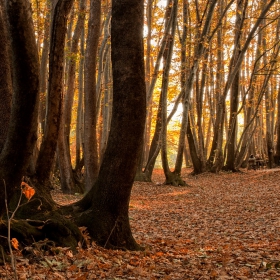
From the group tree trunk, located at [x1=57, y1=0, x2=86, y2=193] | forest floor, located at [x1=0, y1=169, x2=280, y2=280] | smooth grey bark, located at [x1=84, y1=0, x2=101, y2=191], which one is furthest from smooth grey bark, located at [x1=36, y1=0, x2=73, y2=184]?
tree trunk, located at [x1=57, y1=0, x2=86, y2=193]

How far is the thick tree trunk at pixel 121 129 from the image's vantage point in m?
5.34

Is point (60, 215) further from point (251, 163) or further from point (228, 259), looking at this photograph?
point (251, 163)

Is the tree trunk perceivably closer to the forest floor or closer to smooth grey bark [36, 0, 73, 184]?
the forest floor

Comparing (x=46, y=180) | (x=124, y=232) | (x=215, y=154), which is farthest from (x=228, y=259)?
(x=215, y=154)

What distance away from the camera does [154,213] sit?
10.6 metres

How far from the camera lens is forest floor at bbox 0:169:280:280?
4590mm

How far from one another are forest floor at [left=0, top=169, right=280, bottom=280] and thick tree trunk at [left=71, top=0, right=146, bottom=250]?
0.39 metres

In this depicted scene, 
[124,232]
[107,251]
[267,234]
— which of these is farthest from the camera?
[267,234]

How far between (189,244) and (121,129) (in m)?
2.79

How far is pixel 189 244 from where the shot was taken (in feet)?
23.4

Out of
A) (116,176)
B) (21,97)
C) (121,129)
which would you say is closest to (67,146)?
(116,176)

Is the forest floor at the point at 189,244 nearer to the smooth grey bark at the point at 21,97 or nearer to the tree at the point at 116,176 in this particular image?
the tree at the point at 116,176

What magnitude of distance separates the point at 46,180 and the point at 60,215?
2.32 ft

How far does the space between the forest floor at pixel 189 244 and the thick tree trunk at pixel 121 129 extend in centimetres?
39
